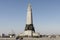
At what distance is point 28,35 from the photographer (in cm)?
7231

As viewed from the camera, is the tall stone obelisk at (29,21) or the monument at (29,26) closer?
the monument at (29,26)

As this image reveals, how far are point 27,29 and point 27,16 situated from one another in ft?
17.0

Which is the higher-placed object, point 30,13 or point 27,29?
point 30,13

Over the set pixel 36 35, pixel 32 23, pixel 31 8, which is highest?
pixel 31 8

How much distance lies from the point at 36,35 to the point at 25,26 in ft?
22.8

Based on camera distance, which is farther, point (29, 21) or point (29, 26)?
point (29, 26)

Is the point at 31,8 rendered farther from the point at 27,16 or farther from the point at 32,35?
the point at 32,35

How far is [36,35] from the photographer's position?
236 ft

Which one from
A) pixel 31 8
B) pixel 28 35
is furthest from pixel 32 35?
pixel 31 8

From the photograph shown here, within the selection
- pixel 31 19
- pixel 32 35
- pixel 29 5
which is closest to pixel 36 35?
pixel 32 35

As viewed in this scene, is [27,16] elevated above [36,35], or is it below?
above

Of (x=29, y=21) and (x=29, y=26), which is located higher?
(x=29, y=21)

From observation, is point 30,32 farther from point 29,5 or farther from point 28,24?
point 29,5

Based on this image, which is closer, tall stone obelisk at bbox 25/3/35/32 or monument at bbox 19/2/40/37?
monument at bbox 19/2/40/37
